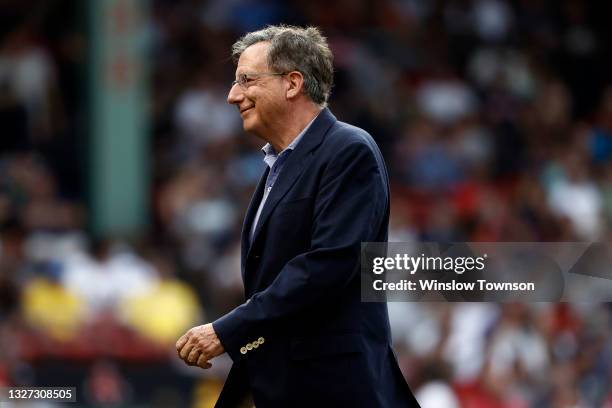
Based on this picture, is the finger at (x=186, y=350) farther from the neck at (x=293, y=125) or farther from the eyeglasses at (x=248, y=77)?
the eyeglasses at (x=248, y=77)

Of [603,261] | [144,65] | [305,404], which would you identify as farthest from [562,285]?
[144,65]

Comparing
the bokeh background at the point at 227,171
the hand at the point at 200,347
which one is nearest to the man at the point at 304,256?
the hand at the point at 200,347

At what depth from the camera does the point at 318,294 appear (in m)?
4.36

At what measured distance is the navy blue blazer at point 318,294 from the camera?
4375 millimetres

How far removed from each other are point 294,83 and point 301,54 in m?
0.10

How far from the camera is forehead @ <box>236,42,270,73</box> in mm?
4633

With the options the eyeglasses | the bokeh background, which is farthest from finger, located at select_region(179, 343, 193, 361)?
the bokeh background

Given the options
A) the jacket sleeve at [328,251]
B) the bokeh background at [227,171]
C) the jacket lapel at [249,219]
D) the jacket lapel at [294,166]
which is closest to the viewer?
the jacket sleeve at [328,251]

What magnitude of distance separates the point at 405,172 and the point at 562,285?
700 centimetres

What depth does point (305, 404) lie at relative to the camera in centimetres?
448

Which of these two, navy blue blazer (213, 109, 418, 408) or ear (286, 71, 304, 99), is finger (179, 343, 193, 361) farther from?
ear (286, 71, 304, 99)

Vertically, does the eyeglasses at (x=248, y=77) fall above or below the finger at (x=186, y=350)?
above

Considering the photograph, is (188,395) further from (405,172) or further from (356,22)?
(356,22)

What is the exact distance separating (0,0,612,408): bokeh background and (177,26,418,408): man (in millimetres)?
3834
